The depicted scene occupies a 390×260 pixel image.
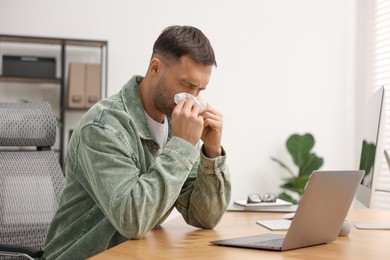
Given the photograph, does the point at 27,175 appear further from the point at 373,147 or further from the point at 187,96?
the point at 373,147

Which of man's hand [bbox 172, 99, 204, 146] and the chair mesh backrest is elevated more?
man's hand [bbox 172, 99, 204, 146]

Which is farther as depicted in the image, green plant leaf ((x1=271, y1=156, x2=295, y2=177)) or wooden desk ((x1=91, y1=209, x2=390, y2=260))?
green plant leaf ((x1=271, y1=156, x2=295, y2=177))

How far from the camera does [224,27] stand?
14.9 feet

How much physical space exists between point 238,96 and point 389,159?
275 cm

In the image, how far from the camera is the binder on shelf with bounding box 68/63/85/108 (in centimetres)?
409

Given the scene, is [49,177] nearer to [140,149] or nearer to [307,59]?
[140,149]

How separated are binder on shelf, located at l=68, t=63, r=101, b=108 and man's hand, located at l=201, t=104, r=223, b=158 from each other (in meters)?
2.60

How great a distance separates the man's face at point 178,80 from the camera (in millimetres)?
1549

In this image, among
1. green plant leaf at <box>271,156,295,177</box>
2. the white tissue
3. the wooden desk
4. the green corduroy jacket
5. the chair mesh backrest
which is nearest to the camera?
the wooden desk

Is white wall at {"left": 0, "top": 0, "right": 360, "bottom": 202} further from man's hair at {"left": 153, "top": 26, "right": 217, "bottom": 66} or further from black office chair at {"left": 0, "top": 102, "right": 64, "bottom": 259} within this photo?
man's hair at {"left": 153, "top": 26, "right": 217, "bottom": 66}

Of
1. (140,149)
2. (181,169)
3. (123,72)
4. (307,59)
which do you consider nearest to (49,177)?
(140,149)

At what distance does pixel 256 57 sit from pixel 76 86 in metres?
1.44

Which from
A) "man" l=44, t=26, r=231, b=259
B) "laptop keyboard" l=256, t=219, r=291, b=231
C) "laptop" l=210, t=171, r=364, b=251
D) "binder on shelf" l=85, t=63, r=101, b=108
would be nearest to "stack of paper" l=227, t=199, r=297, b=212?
"laptop keyboard" l=256, t=219, r=291, b=231

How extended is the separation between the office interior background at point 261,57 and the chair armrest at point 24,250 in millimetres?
2785
